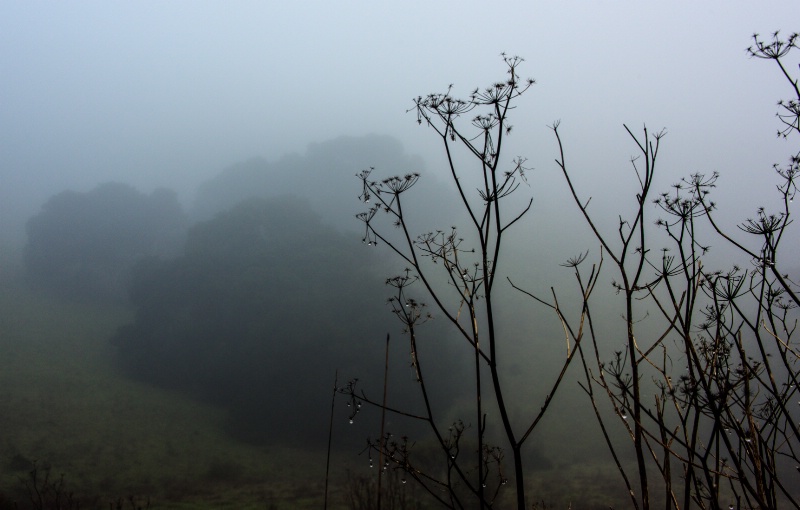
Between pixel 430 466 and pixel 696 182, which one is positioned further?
pixel 430 466

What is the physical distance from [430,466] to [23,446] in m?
33.0

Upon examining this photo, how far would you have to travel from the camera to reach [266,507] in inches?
1358

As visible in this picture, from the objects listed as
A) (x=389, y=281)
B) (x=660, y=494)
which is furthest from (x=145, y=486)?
(x=389, y=281)

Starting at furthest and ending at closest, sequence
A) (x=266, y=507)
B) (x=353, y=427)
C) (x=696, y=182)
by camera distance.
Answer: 1. (x=353, y=427)
2. (x=266, y=507)
3. (x=696, y=182)

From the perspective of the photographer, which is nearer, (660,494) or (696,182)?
(696,182)

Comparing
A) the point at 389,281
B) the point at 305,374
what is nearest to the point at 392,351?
the point at 305,374

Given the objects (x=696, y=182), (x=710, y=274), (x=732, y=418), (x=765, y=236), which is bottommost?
(x=732, y=418)

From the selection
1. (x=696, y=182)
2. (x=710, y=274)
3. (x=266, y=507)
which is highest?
(x=696, y=182)

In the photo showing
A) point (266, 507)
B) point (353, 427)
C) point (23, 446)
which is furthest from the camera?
point (353, 427)

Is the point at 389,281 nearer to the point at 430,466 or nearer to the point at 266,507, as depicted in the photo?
the point at 430,466

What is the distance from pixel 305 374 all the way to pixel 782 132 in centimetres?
5079

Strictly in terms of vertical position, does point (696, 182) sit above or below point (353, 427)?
above

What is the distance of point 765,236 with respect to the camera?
210 centimetres

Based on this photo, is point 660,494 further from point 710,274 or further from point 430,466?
point 710,274
